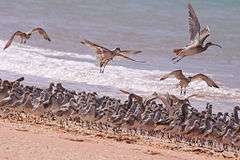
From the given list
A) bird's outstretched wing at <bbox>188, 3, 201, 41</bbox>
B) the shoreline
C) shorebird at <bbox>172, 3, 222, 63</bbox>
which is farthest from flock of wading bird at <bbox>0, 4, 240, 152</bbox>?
bird's outstretched wing at <bbox>188, 3, 201, 41</bbox>

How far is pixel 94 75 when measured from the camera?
24.7 m

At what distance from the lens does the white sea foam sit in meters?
23.0

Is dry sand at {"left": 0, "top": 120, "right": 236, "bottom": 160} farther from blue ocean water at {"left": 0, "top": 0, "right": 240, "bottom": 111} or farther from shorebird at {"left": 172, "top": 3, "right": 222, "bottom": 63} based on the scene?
blue ocean water at {"left": 0, "top": 0, "right": 240, "bottom": 111}

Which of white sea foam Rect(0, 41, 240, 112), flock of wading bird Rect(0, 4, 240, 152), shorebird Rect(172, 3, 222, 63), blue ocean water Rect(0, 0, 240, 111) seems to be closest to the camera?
shorebird Rect(172, 3, 222, 63)

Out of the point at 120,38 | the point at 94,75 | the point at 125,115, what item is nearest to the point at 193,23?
the point at 125,115

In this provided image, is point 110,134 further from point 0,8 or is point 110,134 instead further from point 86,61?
point 0,8

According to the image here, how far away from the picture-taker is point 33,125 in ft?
47.6

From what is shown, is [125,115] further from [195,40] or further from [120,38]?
[120,38]

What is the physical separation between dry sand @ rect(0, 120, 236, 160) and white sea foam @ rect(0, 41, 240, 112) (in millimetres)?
8217

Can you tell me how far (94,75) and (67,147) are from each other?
40.7 ft

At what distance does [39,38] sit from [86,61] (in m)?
6.39

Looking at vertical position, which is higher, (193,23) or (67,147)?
(193,23)

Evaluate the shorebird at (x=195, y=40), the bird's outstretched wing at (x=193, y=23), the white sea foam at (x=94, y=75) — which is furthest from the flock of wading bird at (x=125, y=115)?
the white sea foam at (x=94, y=75)

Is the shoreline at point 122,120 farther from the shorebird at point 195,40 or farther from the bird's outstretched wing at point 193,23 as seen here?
the bird's outstretched wing at point 193,23
